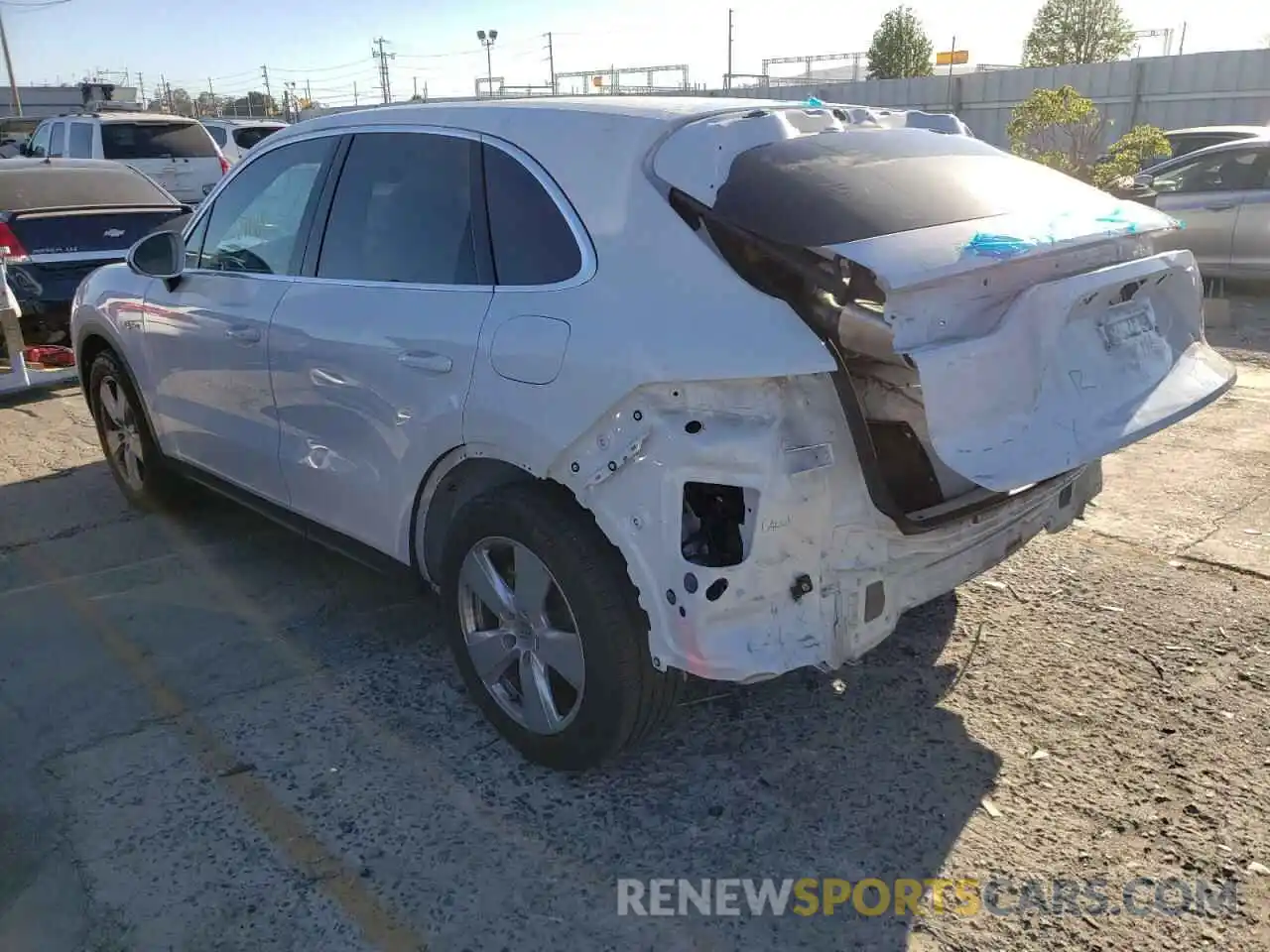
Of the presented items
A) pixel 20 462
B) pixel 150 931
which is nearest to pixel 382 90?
pixel 20 462

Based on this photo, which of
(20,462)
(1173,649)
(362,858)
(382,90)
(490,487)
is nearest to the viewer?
(362,858)

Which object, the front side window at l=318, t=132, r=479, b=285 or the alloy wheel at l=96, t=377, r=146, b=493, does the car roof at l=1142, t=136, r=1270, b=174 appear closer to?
the front side window at l=318, t=132, r=479, b=285

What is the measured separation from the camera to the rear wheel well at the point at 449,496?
120 inches

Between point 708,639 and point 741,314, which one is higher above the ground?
point 741,314

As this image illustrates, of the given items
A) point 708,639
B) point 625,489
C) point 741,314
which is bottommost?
point 708,639

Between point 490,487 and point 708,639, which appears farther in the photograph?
point 490,487

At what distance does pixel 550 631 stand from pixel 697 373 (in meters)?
0.93

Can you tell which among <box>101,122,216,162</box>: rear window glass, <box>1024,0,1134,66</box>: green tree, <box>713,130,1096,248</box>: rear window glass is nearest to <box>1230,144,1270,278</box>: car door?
<box>713,130,1096,248</box>: rear window glass

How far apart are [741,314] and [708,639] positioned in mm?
794

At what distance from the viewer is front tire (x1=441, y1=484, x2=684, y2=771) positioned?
8.99 feet

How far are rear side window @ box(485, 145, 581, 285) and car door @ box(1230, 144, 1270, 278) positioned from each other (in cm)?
967

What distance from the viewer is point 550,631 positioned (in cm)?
296

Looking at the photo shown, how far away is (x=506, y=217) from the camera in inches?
121

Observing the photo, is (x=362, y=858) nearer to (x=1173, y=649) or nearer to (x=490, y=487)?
(x=490, y=487)
